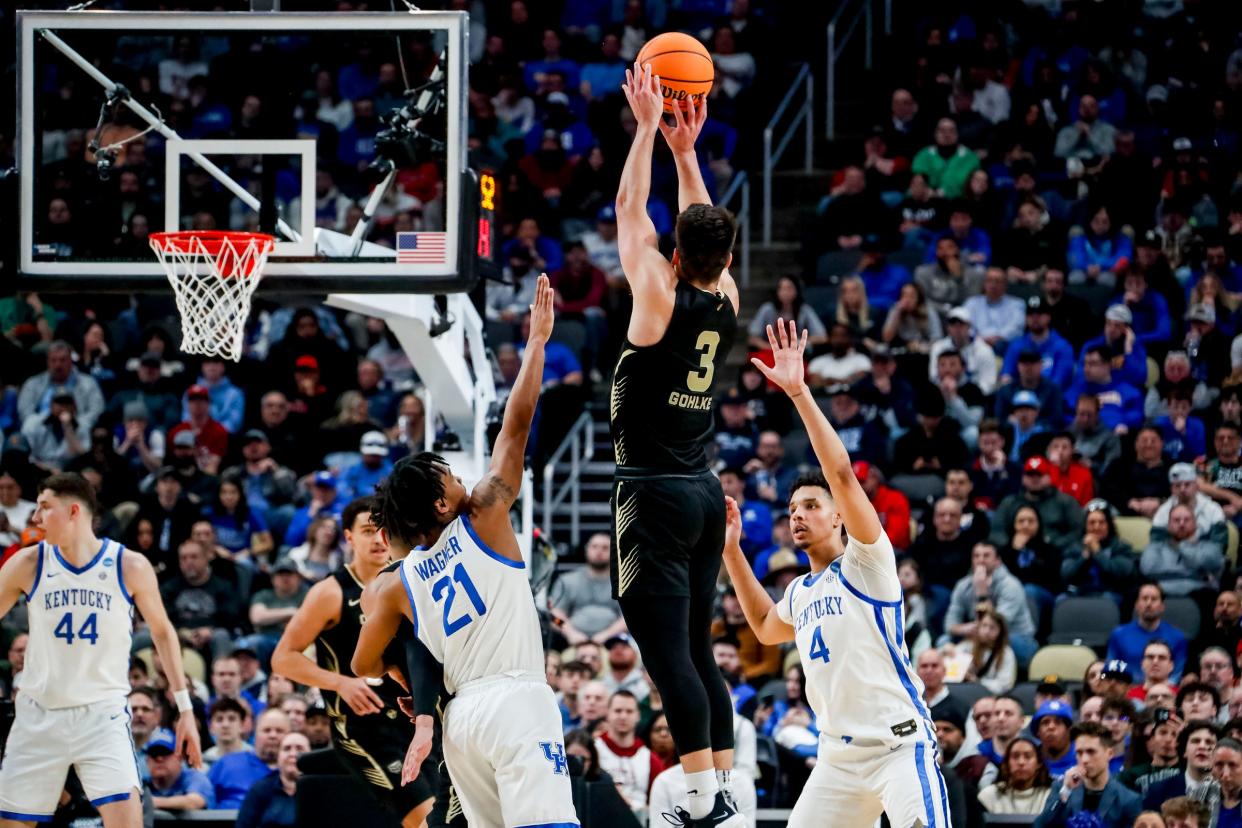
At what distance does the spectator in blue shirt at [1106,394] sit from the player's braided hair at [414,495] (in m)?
9.78

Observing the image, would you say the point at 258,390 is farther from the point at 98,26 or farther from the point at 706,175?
the point at 98,26

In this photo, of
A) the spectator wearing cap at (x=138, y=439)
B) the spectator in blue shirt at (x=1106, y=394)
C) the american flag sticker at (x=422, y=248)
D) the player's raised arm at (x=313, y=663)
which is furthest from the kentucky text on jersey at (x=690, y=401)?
the spectator wearing cap at (x=138, y=439)

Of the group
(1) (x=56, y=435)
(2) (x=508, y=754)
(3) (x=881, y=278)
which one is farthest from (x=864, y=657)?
(1) (x=56, y=435)

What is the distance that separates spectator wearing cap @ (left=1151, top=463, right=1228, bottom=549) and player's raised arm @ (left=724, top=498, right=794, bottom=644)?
680 cm

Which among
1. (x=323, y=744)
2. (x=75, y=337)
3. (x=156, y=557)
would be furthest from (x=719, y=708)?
(x=75, y=337)

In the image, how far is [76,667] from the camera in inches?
385

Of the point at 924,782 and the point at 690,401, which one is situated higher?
the point at 690,401

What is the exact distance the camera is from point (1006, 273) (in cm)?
1745

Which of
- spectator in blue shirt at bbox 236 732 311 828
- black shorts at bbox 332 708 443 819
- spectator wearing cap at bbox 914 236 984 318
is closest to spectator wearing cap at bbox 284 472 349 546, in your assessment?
spectator in blue shirt at bbox 236 732 311 828

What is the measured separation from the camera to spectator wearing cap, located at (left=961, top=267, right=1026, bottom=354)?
55.5 feet

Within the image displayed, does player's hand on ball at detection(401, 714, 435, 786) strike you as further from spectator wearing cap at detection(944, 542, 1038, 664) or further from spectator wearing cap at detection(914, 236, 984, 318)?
spectator wearing cap at detection(914, 236, 984, 318)

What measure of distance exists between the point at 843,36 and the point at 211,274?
45.1 feet

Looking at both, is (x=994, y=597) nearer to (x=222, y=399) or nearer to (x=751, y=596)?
(x=751, y=596)

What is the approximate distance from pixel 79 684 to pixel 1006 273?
34.3 feet
